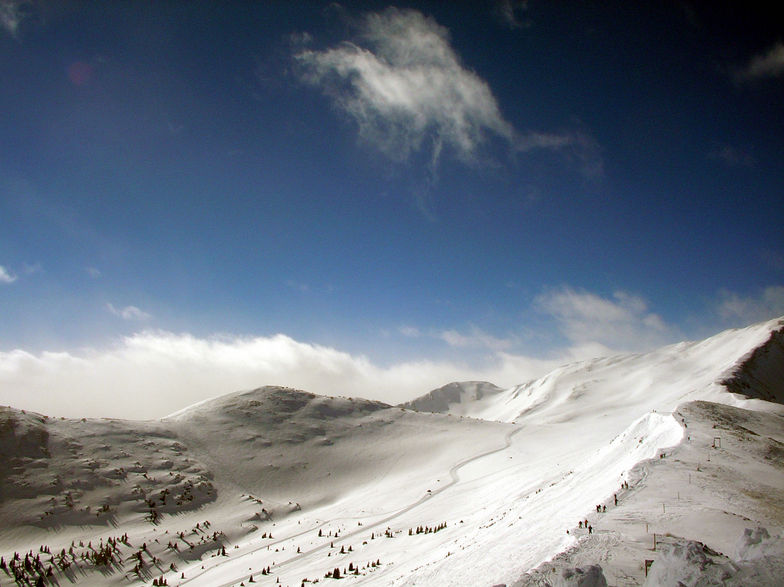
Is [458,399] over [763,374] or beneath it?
beneath

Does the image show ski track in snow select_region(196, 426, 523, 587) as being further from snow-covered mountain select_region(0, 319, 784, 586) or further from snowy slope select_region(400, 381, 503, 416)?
snowy slope select_region(400, 381, 503, 416)

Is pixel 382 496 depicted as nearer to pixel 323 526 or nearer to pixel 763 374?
pixel 323 526

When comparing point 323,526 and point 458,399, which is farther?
point 458,399

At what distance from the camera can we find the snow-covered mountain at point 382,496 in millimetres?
8688

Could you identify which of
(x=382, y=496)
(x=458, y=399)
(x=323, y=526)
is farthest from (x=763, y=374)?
(x=458, y=399)

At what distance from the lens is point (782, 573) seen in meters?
5.70

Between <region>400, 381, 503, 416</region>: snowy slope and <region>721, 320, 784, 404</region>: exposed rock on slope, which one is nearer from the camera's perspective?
<region>721, 320, 784, 404</region>: exposed rock on slope

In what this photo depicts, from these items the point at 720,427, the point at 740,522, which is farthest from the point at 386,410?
the point at 740,522

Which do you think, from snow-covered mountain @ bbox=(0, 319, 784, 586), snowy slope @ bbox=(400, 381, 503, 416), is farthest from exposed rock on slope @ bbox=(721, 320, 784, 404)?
snowy slope @ bbox=(400, 381, 503, 416)

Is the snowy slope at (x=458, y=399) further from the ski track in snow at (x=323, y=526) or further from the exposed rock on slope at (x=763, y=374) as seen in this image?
the ski track in snow at (x=323, y=526)

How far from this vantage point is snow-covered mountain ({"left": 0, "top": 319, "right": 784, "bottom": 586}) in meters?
8.69

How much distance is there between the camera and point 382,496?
2711 centimetres

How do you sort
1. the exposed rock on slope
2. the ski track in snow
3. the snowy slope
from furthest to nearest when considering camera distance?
the snowy slope
the exposed rock on slope
the ski track in snow

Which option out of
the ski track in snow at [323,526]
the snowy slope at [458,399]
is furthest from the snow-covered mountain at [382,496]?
the snowy slope at [458,399]
